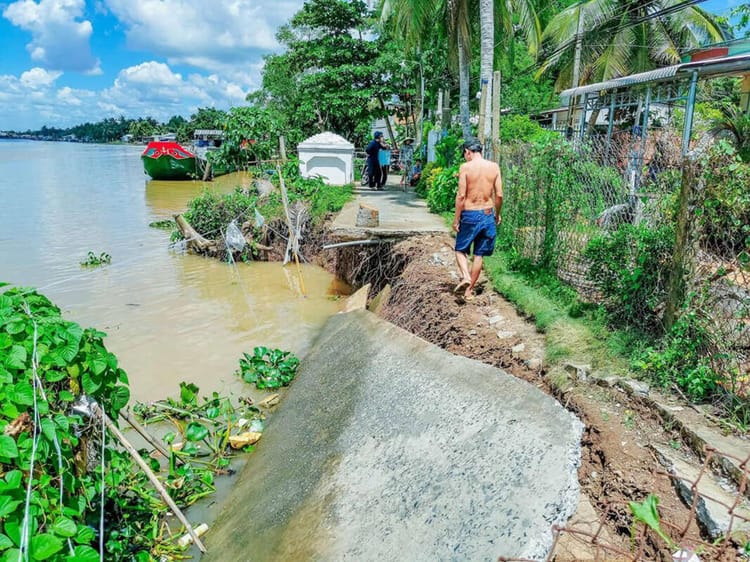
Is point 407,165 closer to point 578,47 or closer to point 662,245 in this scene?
point 578,47

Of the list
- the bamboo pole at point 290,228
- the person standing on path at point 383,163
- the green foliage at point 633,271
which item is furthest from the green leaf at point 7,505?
the person standing on path at point 383,163

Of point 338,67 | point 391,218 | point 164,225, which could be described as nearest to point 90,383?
point 391,218

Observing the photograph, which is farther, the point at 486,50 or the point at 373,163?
the point at 373,163

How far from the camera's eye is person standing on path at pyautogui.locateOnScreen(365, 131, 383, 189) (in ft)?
50.0

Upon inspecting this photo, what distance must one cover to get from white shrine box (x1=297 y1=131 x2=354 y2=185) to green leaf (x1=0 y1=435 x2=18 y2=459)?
14.1 m

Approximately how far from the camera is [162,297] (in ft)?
33.5

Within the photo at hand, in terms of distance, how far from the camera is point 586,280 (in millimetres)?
5148

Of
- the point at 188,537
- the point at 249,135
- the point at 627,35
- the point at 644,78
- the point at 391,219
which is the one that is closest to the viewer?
the point at 188,537

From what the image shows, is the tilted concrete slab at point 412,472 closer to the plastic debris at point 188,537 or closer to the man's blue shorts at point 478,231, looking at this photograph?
the plastic debris at point 188,537

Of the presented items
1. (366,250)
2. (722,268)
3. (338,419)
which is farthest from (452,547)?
(366,250)

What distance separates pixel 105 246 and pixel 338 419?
13214mm

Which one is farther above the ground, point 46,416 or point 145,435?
point 46,416

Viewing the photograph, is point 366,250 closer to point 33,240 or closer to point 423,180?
point 423,180

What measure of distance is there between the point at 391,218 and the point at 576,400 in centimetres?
677
